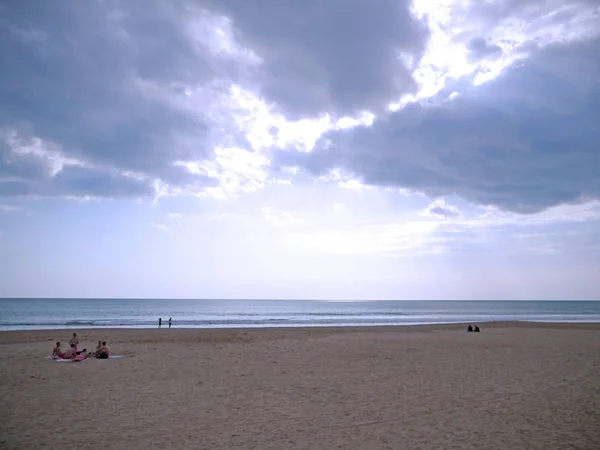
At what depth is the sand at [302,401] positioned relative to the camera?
7316 mm

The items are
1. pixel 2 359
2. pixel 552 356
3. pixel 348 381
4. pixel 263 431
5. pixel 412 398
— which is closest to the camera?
pixel 263 431

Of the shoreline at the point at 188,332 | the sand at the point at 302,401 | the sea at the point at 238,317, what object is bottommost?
the sea at the point at 238,317

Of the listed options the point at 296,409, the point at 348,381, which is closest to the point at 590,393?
the point at 348,381

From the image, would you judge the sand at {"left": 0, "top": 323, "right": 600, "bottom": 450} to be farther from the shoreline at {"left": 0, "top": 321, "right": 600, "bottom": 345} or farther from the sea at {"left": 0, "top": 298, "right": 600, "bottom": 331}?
the sea at {"left": 0, "top": 298, "right": 600, "bottom": 331}

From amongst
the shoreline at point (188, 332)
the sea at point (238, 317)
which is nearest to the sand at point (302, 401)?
the shoreline at point (188, 332)

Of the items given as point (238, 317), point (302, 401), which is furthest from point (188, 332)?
point (238, 317)

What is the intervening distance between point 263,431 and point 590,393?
851cm

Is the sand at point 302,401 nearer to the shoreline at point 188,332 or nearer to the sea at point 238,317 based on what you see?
the shoreline at point 188,332

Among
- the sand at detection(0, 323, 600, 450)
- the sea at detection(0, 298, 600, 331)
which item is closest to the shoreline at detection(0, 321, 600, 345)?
the sea at detection(0, 298, 600, 331)

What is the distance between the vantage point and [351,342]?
23125 mm

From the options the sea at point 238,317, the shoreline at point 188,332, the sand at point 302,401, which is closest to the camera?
Result: the sand at point 302,401

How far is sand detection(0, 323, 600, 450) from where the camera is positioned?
7.32m

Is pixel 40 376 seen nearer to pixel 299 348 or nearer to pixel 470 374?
pixel 299 348

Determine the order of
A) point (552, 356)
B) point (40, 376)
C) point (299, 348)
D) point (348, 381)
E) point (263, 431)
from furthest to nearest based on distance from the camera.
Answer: point (299, 348)
point (552, 356)
point (40, 376)
point (348, 381)
point (263, 431)
